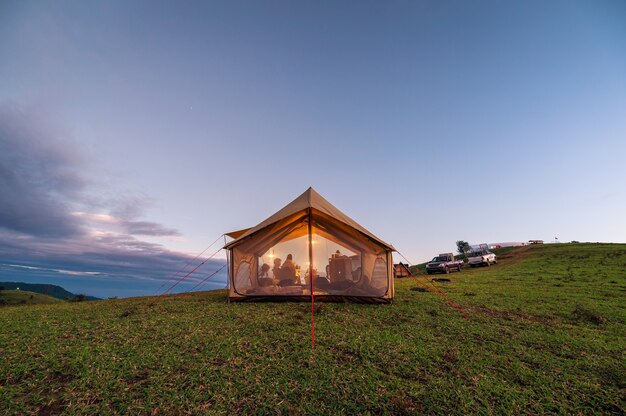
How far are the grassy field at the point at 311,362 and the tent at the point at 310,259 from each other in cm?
104

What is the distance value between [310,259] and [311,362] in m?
4.68

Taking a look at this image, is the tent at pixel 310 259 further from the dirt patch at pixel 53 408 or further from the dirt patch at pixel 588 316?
the dirt patch at pixel 53 408

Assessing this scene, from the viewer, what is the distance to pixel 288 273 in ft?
33.0

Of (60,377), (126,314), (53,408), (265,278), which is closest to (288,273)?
(265,278)

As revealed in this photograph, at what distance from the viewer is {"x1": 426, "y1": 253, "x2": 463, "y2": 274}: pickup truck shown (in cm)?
2541

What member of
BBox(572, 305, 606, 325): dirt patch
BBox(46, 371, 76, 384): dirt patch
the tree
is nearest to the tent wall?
BBox(572, 305, 606, 325): dirt patch

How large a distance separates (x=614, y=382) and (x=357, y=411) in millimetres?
4009

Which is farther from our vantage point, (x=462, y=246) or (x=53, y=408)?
(x=462, y=246)

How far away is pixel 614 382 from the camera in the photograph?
440 centimetres

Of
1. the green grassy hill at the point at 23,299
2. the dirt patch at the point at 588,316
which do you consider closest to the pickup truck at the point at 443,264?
the dirt patch at the point at 588,316

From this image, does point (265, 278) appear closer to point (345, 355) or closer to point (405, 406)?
point (345, 355)

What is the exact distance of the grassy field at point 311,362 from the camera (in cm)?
368

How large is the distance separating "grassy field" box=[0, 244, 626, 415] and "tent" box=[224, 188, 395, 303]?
1.04 meters

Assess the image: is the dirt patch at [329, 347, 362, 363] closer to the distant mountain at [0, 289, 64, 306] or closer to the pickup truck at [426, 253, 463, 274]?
the pickup truck at [426, 253, 463, 274]
